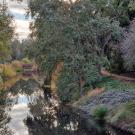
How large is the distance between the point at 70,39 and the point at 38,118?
7662 mm

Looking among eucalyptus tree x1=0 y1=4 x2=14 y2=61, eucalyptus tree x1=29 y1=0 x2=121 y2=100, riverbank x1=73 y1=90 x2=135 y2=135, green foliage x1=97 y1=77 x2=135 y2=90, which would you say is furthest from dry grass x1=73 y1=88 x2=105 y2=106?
eucalyptus tree x1=0 y1=4 x2=14 y2=61

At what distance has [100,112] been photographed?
3503 centimetres

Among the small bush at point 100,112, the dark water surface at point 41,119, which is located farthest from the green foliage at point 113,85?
the small bush at point 100,112

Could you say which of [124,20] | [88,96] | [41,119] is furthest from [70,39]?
[124,20]

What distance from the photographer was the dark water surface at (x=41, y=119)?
105 ft

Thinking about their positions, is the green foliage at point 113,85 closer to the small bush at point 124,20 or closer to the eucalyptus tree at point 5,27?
the small bush at point 124,20

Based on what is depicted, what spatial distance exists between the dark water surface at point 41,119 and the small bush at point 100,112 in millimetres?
1115

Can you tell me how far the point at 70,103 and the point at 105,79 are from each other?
5.70 meters

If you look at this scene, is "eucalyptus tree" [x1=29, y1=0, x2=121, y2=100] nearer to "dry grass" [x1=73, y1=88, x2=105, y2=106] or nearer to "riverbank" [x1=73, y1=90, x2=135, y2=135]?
"dry grass" [x1=73, y1=88, x2=105, y2=106]

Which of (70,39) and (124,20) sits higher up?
(124,20)

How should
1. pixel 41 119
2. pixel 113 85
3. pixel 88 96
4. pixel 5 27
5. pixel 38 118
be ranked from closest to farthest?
pixel 41 119 < pixel 38 118 < pixel 5 27 < pixel 88 96 < pixel 113 85

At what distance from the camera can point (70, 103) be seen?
1774 inches

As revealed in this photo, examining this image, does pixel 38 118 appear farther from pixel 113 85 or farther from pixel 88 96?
pixel 113 85

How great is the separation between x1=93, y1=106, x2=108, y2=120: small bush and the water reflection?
147cm
